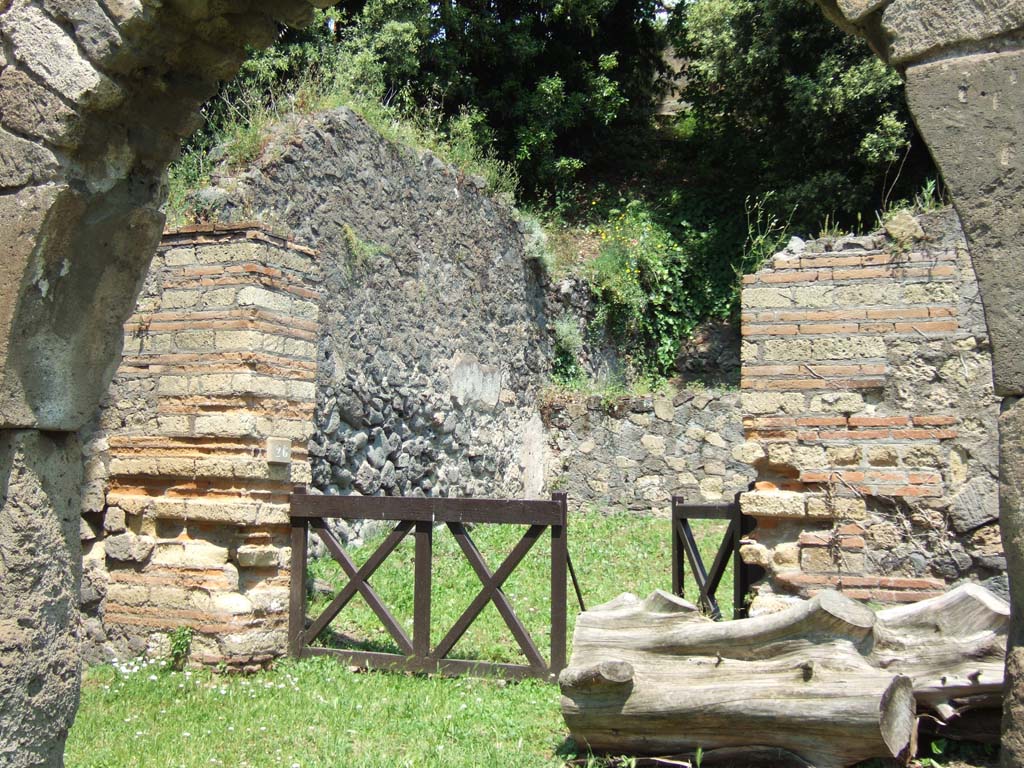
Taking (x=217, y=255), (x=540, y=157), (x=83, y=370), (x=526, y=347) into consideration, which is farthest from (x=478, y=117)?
(x=83, y=370)

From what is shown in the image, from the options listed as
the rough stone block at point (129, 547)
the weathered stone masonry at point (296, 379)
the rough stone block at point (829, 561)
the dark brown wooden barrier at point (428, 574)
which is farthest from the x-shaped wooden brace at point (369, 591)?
the rough stone block at point (829, 561)

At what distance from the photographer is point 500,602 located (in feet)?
18.6

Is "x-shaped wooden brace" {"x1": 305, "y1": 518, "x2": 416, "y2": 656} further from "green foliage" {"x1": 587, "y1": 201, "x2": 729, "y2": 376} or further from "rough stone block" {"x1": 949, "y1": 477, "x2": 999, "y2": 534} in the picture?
"green foliage" {"x1": 587, "y1": 201, "x2": 729, "y2": 376}

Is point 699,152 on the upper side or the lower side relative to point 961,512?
upper

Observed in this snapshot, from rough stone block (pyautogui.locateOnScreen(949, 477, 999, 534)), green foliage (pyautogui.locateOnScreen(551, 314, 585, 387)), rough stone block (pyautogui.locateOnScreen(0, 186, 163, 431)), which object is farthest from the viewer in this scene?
green foliage (pyautogui.locateOnScreen(551, 314, 585, 387))

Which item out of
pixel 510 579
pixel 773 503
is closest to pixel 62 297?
pixel 773 503

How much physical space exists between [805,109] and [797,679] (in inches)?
501

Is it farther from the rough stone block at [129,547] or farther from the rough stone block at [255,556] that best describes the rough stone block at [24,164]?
the rough stone block at [129,547]

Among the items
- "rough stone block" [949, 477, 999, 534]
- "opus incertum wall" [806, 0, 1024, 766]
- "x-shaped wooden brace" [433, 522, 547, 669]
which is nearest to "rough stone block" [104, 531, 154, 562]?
"x-shaped wooden brace" [433, 522, 547, 669]

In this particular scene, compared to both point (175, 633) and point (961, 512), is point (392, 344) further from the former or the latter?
point (961, 512)

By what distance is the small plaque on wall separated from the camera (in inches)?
236

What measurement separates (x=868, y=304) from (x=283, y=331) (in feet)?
11.4

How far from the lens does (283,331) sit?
6.18 metres

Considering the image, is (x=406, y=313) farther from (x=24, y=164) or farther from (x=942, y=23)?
(x=942, y=23)
